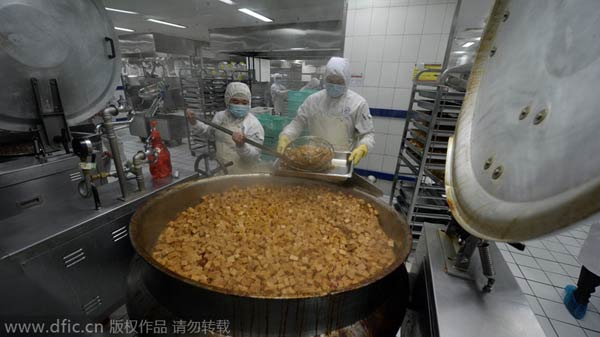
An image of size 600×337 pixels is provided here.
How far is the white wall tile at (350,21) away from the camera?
126 inches

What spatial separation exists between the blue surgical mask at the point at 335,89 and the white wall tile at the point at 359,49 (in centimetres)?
142

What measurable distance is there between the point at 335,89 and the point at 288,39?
6.74ft

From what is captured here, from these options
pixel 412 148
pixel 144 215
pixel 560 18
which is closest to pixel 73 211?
pixel 144 215

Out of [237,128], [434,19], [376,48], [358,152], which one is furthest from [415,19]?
[237,128]

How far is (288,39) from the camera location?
12.2 feet

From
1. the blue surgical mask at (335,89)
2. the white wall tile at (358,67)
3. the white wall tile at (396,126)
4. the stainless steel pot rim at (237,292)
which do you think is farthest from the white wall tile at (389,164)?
the stainless steel pot rim at (237,292)

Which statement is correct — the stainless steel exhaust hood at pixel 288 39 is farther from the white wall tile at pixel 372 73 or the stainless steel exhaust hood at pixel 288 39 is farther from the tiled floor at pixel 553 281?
the tiled floor at pixel 553 281

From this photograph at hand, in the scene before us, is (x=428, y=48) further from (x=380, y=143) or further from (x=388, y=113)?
(x=380, y=143)

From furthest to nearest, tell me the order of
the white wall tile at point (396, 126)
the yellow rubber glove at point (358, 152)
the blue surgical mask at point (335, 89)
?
the white wall tile at point (396, 126) < the blue surgical mask at point (335, 89) < the yellow rubber glove at point (358, 152)

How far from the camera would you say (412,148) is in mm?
2457

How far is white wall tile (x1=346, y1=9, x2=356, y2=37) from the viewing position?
126 inches

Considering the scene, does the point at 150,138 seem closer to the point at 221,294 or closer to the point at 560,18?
the point at 221,294

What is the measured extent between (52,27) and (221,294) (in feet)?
4.63

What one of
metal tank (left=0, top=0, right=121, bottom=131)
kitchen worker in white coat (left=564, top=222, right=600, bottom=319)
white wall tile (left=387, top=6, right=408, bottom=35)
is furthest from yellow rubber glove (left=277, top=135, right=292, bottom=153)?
kitchen worker in white coat (left=564, top=222, right=600, bottom=319)
